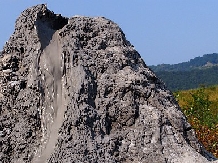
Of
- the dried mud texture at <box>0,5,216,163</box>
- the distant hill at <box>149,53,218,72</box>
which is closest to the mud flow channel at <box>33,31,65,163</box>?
the dried mud texture at <box>0,5,216,163</box>

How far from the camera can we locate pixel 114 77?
126 inches

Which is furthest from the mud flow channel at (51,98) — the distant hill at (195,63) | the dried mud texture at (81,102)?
the distant hill at (195,63)

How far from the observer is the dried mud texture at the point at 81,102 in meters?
2.88

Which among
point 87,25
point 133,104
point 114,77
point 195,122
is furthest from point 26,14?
point 195,122

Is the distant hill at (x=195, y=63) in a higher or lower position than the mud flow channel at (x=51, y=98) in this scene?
higher

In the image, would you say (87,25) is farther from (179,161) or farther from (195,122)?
(195,122)

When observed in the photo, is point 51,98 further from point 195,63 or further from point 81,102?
point 195,63

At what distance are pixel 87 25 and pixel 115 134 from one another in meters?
0.89

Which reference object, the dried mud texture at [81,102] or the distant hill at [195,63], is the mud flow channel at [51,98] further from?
the distant hill at [195,63]

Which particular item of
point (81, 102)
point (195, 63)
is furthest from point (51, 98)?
point (195, 63)

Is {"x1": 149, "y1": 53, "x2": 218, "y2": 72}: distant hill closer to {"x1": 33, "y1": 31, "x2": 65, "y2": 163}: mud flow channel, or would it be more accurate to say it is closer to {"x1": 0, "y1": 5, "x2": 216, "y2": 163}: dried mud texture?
{"x1": 0, "y1": 5, "x2": 216, "y2": 163}: dried mud texture

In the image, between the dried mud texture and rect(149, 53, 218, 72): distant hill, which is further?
rect(149, 53, 218, 72): distant hill

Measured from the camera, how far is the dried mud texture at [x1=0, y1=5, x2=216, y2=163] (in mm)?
2885

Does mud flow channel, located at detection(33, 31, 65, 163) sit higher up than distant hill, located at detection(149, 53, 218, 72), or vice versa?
distant hill, located at detection(149, 53, 218, 72)
